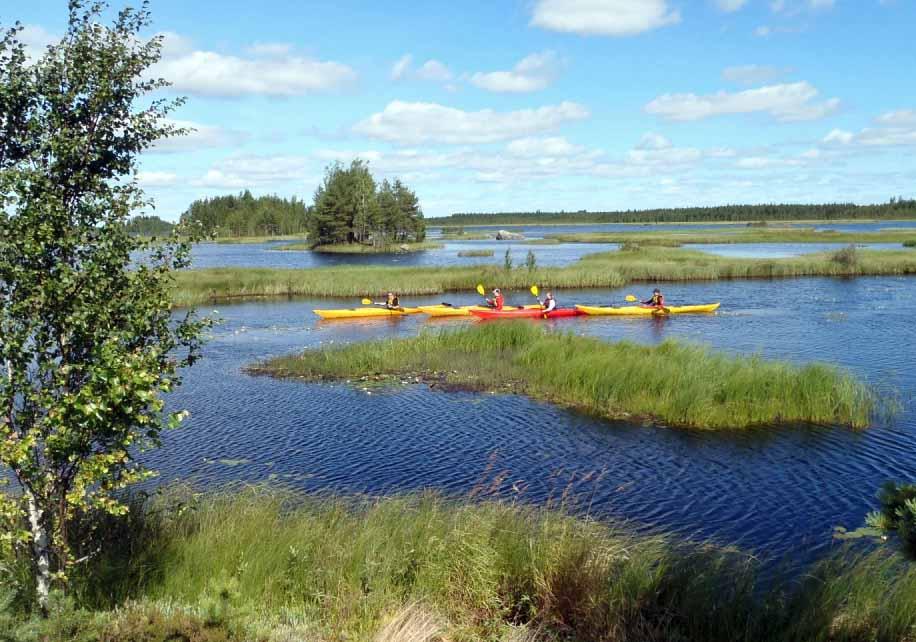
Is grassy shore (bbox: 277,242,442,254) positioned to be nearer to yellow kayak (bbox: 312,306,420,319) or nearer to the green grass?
yellow kayak (bbox: 312,306,420,319)

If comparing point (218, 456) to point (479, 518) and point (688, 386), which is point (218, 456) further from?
point (688, 386)

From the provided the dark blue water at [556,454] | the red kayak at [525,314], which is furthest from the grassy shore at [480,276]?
the dark blue water at [556,454]

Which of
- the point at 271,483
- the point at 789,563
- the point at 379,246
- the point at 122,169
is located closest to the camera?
the point at 122,169

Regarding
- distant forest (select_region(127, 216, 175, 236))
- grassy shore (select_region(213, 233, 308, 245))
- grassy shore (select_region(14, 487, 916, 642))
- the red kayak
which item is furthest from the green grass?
grassy shore (select_region(213, 233, 308, 245))

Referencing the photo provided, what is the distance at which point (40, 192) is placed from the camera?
6375 mm

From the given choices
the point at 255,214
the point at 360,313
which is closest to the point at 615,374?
the point at 360,313

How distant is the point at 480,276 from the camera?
49.7 meters

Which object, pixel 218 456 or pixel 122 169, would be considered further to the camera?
pixel 218 456

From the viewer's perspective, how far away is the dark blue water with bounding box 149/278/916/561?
Answer: 42.5 ft

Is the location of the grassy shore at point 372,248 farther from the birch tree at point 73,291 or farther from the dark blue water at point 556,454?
the birch tree at point 73,291

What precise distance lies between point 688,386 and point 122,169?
14995 millimetres

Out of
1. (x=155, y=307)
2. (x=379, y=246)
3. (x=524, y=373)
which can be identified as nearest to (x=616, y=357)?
(x=524, y=373)

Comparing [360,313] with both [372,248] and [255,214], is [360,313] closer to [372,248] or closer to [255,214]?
[372,248]

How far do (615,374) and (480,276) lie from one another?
30254 millimetres
